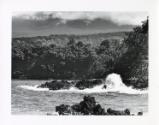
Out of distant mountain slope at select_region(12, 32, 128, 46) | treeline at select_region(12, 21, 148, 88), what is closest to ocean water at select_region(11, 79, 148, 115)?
treeline at select_region(12, 21, 148, 88)

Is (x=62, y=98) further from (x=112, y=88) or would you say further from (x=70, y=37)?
(x=70, y=37)

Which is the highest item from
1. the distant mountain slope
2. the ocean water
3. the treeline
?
the distant mountain slope

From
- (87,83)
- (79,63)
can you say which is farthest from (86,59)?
(87,83)

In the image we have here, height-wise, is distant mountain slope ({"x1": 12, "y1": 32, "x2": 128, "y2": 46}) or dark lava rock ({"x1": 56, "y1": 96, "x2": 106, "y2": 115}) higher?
distant mountain slope ({"x1": 12, "y1": 32, "x2": 128, "y2": 46})

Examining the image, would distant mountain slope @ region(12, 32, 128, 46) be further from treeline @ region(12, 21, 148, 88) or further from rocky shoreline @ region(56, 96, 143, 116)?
rocky shoreline @ region(56, 96, 143, 116)
